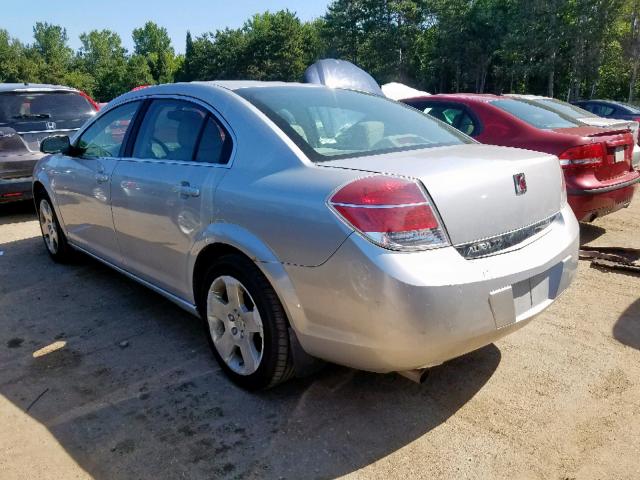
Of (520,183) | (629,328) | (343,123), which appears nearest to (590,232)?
(629,328)

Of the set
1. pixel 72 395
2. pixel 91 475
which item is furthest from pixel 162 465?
pixel 72 395

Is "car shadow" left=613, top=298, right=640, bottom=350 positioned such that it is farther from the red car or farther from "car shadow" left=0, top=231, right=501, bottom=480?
the red car

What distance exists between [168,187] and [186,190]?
18 centimetres

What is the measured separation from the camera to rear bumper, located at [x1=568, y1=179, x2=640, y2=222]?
461 cm

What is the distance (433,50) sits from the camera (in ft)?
154

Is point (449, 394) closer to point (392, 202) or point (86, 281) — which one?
point (392, 202)

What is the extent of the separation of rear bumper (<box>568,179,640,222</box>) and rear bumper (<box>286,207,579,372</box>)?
2634 mm

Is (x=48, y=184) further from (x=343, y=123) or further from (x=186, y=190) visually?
(x=343, y=123)

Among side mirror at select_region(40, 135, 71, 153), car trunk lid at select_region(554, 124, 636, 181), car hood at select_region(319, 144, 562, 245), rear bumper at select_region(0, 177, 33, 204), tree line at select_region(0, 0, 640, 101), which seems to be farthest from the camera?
tree line at select_region(0, 0, 640, 101)

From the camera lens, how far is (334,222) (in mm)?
2070

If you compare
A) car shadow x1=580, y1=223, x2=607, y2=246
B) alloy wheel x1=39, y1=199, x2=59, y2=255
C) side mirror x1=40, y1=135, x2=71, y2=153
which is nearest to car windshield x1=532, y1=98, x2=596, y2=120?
car shadow x1=580, y1=223, x2=607, y2=246

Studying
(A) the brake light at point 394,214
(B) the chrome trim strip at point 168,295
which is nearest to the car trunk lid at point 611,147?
(A) the brake light at point 394,214

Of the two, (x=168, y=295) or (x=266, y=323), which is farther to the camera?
(x=168, y=295)

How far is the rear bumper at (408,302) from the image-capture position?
1.98 m
